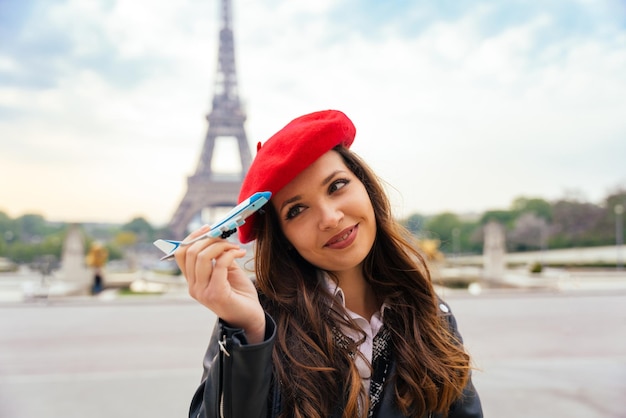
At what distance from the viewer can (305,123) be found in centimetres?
122

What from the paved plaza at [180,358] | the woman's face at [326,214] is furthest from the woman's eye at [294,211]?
the paved plaza at [180,358]

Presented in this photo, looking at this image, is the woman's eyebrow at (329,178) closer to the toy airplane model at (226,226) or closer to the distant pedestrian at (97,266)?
the toy airplane model at (226,226)

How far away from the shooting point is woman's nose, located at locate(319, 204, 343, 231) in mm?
1154

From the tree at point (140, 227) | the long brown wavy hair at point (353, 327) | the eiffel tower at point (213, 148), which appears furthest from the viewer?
the tree at point (140, 227)

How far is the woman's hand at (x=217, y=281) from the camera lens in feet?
3.05

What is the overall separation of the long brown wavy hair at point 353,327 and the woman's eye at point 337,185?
9cm

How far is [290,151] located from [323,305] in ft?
1.27

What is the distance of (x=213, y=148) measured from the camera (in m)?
22.7

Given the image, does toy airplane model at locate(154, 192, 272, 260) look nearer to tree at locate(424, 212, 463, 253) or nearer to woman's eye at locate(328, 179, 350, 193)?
woman's eye at locate(328, 179, 350, 193)

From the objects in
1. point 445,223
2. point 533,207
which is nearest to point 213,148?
point 445,223

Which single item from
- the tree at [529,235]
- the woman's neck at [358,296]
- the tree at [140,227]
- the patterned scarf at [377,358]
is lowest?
the tree at [529,235]

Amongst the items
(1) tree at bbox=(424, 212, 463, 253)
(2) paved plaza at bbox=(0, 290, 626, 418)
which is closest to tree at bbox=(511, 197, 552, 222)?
(1) tree at bbox=(424, 212, 463, 253)

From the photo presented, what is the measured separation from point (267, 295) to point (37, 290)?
1297 cm

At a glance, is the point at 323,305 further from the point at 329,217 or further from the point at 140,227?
the point at 140,227
